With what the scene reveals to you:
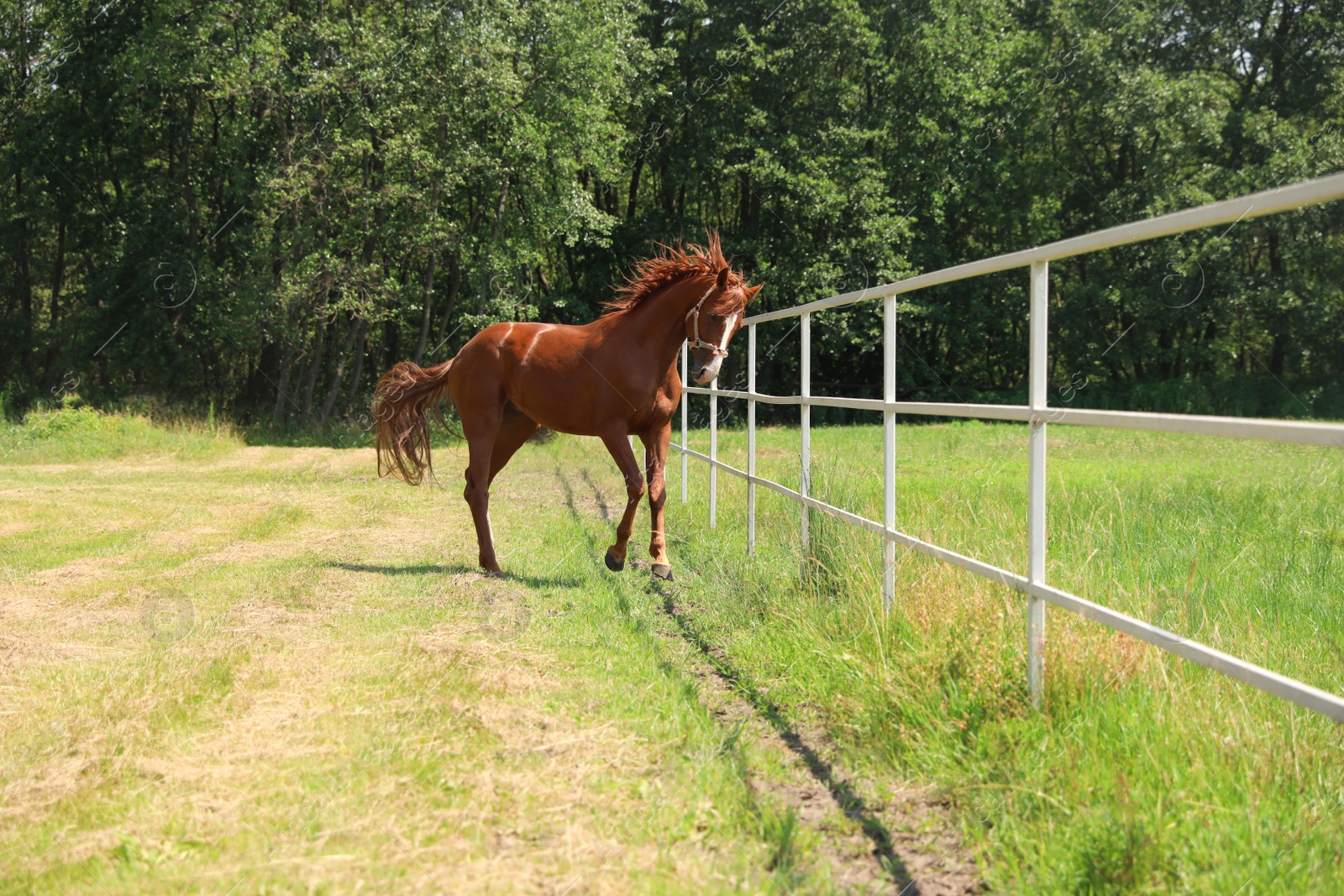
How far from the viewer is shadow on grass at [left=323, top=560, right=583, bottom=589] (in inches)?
Result: 259

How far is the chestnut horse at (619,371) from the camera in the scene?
21.6 feet

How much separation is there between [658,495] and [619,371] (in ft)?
2.93

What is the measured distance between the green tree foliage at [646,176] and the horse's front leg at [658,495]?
1633cm

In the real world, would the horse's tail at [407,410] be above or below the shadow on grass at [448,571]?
above

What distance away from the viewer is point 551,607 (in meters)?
5.82

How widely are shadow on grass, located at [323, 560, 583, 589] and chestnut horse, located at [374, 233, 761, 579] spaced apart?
219 millimetres

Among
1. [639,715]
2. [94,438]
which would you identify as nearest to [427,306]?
[94,438]

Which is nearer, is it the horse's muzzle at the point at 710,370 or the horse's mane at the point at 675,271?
the horse's muzzle at the point at 710,370

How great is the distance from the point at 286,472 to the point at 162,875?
43.0ft

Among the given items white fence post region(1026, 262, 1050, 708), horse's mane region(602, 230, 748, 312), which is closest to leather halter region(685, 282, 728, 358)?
horse's mane region(602, 230, 748, 312)

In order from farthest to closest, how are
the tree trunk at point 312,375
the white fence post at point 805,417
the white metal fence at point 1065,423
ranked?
1. the tree trunk at point 312,375
2. the white fence post at point 805,417
3. the white metal fence at point 1065,423

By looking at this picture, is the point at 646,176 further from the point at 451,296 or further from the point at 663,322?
the point at 663,322

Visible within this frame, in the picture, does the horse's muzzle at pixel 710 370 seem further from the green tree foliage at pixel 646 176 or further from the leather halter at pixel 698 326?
the green tree foliage at pixel 646 176

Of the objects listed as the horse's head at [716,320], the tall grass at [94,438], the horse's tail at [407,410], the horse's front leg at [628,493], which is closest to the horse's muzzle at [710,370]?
the horse's head at [716,320]
